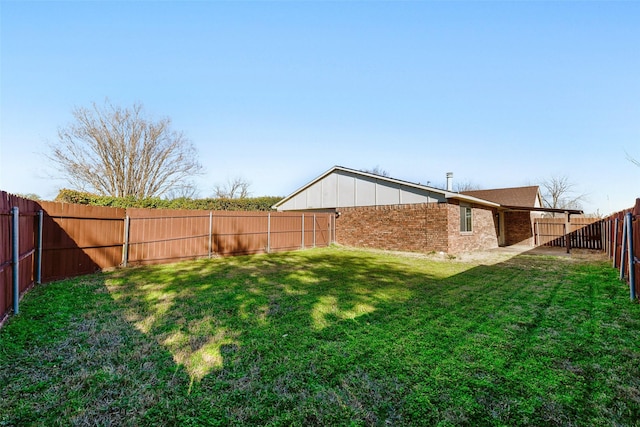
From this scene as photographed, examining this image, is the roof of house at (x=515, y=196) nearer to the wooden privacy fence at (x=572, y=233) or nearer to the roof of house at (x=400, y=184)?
the wooden privacy fence at (x=572, y=233)

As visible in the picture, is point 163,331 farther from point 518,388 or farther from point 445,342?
point 518,388

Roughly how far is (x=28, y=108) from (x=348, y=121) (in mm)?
17110

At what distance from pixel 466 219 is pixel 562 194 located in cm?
4222

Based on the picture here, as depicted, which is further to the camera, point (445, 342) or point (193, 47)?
point (193, 47)

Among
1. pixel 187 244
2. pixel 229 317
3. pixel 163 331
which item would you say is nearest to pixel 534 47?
pixel 229 317

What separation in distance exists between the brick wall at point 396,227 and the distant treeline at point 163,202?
7257mm

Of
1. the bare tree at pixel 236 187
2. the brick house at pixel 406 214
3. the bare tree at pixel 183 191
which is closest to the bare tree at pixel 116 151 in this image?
the bare tree at pixel 183 191

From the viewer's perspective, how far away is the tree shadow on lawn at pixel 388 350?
217cm

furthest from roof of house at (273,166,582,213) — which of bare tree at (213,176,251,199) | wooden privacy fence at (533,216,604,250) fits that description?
bare tree at (213,176,251,199)

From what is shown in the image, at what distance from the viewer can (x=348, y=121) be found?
17.2 m

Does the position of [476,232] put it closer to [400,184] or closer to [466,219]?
[466,219]

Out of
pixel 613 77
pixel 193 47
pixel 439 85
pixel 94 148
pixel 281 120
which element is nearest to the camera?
pixel 613 77

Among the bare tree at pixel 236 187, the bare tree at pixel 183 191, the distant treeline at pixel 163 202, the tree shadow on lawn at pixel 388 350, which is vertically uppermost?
the bare tree at pixel 236 187

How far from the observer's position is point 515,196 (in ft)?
75.3
